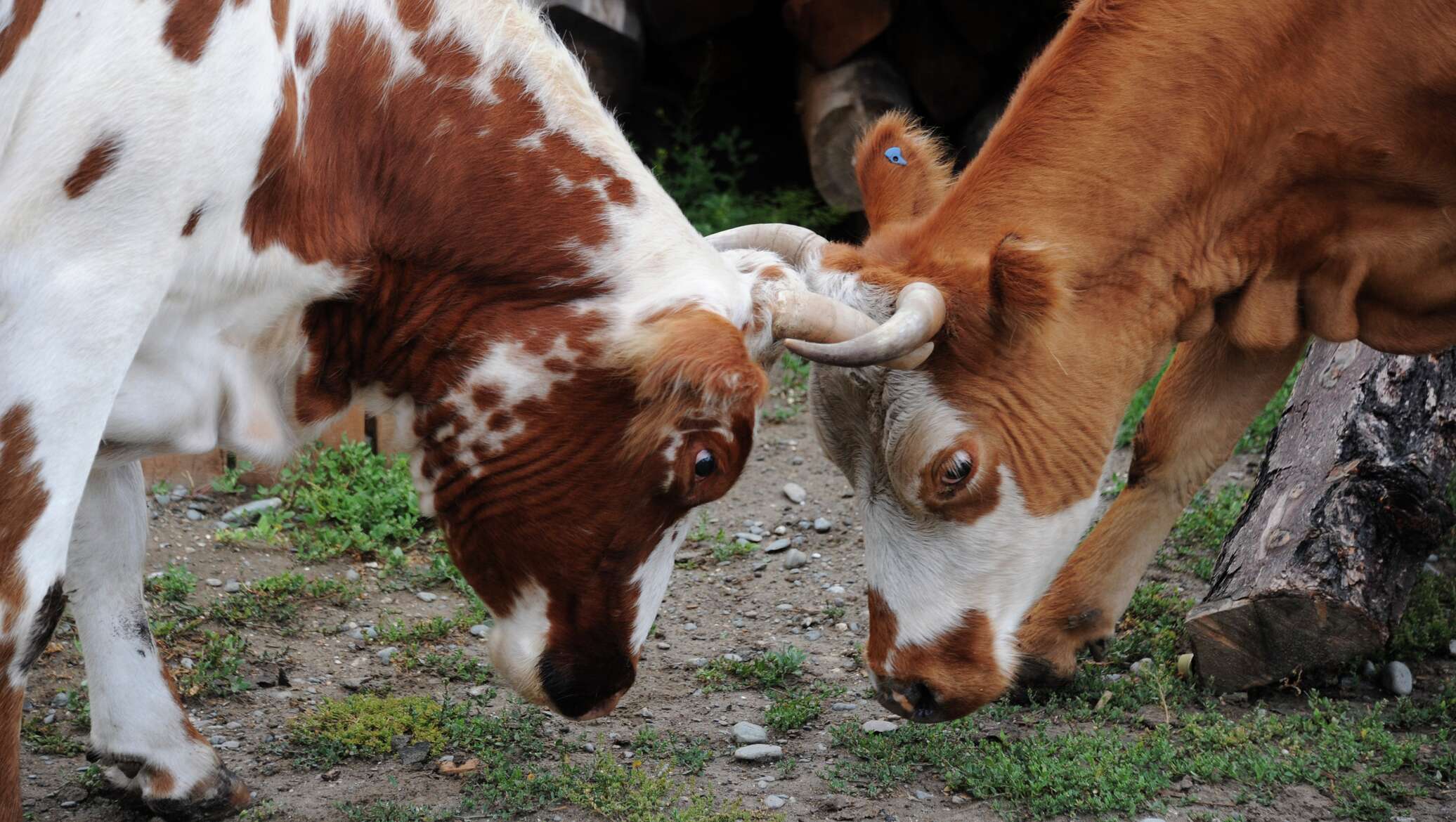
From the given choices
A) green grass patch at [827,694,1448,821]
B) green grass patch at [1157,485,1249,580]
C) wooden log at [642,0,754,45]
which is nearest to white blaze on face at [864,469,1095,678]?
green grass patch at [827,694,1448,821]

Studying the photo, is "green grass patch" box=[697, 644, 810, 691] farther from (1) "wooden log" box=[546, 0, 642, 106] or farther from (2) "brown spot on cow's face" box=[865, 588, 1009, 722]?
(1) "wooden log" box=[546, 0, 642, 106]

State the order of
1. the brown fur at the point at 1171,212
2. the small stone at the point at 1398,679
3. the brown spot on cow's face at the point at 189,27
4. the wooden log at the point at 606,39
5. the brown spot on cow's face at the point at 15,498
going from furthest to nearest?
1. the wooden log at the point at 606,39
2. the small stone at the point at 1398,679
3. the brown fur at the point at 1171,212
4. the brown spot on cow's face at the point at 189,27
5. the brown spot on cow's face at the point at 15,498

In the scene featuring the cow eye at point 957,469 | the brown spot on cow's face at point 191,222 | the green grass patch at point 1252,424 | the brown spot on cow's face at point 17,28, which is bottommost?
the green grass patch at point 1252,424

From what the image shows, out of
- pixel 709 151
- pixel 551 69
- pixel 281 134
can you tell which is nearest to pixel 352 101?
pixel 281 134

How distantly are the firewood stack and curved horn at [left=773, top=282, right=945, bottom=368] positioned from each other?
12.7ft

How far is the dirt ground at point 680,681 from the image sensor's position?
11.2ft

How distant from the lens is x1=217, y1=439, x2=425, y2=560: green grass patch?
487 centimetres

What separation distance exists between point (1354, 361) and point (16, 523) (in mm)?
3991

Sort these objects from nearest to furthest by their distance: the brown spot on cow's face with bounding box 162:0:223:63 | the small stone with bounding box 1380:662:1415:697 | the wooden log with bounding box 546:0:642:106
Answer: the brown spot on cow's face with bounding box 162:0:223:63
the small stone with bounding box 1380:662:1415:697
the wooden log with bounding box 546:0:642:106

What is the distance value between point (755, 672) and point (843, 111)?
148 inches

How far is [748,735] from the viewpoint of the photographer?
3795 mm

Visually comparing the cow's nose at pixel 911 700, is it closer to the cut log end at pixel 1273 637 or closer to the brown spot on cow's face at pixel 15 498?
the cut log end at pixel 1273 637

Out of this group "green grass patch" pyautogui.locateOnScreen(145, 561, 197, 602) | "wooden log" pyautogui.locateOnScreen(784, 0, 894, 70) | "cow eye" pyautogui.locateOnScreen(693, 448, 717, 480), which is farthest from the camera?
"wooden log" pyautogui.locateOnScreen(784, 0, 894, 70)

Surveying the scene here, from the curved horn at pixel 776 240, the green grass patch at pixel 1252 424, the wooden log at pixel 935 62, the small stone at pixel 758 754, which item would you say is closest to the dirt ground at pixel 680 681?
the small stone at pixel 758 754
